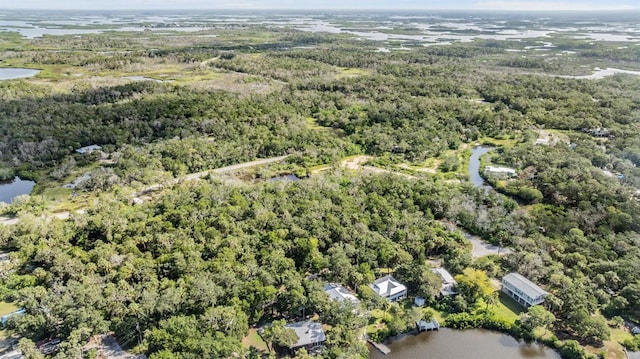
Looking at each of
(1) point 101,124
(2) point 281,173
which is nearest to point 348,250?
(2) point 281,173

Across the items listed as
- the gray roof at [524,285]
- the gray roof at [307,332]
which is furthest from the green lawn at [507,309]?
the gray roof at [307,332]

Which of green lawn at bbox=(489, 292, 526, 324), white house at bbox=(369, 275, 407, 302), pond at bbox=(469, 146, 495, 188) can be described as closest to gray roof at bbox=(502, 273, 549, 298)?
green lawn at bbox=(489, 292, 526, 324)

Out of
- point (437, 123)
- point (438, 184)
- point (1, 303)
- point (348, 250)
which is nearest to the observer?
point (1, 303)

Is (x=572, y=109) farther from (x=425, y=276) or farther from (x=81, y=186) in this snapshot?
(x=81, y=186)

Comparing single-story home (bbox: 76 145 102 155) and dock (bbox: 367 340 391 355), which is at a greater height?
single-story home (bbox: 76 145 102 155)

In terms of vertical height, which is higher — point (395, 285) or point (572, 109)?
point (572, 109)

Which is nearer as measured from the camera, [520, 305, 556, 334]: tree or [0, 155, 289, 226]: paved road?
[520, 305, 556, 334]: tree

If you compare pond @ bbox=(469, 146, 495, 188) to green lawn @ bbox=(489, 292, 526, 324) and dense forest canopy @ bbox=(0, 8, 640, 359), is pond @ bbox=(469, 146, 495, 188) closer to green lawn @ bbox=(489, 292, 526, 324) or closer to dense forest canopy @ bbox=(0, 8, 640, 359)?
dense forest canopy @ bbox=(0, 8, 640, 359)

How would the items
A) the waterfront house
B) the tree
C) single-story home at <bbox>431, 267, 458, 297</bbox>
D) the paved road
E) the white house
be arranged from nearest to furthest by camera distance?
the tree → the white house → single-story home at <bbox>431, 267, 458, 297</bbox> → the paved road → the waterfront house

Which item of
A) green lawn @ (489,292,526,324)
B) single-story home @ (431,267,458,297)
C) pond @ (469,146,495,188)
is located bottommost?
green lawn @ (489,292,526,324)

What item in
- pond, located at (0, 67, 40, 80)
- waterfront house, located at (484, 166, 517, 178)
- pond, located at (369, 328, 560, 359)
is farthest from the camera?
pond, located at (0, 67, 40, 80)
